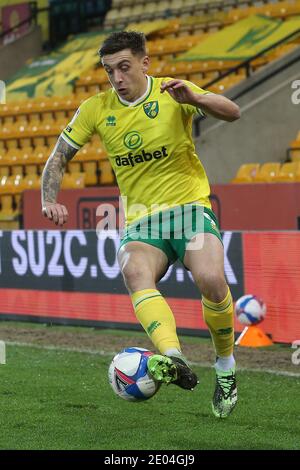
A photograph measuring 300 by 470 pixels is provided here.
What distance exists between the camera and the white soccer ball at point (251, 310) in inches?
384

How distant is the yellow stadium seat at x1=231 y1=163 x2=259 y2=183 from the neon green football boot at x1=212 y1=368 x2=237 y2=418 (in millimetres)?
8643

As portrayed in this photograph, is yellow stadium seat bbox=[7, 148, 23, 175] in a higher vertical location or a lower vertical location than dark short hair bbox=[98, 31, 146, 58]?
lower

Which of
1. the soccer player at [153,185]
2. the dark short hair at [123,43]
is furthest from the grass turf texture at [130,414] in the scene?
the dark short hair at [123,43]

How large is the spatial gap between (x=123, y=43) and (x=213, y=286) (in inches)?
60.3

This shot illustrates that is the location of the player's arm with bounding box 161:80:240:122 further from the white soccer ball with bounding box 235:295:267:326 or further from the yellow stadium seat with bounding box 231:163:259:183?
the yellow stadium seat with bounding box 231:163:259:183

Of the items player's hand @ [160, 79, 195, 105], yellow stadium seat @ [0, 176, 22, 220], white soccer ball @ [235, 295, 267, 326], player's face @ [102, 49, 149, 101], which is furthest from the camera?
yellow stadium seat @ [0, 176, 22, 220]

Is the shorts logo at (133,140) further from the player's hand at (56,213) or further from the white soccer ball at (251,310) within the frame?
the white soccer ball at (251,310)

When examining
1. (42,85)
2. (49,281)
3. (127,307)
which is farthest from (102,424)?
(42,85)

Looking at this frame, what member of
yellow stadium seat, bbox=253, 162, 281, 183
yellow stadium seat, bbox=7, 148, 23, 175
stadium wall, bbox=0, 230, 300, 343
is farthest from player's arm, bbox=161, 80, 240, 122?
yellow stadium seat, bbox=7, 148, 23, 175

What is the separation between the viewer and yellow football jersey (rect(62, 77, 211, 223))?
6.01 m

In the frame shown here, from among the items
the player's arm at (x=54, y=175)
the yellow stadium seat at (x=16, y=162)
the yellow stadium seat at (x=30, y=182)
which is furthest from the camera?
the yellow stadium seat at (x=16, y=162)

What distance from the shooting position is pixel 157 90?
6.09m

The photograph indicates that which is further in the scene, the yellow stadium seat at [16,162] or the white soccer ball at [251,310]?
the yellow stadium seat at [16,162]

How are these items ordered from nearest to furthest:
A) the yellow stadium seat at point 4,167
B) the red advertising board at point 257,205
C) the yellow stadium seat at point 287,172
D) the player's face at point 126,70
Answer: the player's face at point 126,70 < the red advertising board at point 257,205 < the yellow stadium seat at point 287,172 < the yellow stadium seat at point 4,167
